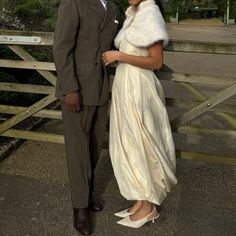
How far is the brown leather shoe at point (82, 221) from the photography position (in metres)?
3.48

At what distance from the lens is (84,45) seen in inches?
125

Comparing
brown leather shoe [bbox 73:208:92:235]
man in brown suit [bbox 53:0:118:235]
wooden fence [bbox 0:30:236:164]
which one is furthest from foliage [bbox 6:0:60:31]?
brown leather shoe [bbox 73:208:92:235]

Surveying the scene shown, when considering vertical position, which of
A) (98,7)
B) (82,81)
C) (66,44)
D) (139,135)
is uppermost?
(98,7)

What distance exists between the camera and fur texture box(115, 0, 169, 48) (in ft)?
10.0

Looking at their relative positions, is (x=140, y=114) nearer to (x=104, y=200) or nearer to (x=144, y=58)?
(x=144, y=58)

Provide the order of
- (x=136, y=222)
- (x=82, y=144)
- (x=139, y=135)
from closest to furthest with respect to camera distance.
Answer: (x=139, y=135), (x=82, y=144), (x=136, y=222)

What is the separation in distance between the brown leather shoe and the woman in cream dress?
0.37 m

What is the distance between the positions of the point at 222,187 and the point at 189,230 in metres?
0.89

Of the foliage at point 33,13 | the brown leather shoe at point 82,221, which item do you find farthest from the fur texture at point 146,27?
the foliage at point 33,13

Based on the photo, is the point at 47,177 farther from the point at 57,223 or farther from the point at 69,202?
the point at 57,223

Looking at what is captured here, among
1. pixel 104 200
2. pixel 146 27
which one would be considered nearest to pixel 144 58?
pixel 146 27

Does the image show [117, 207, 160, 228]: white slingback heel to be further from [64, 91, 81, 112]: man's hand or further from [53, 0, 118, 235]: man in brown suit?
[64, 91, 81, 112]: man's hand

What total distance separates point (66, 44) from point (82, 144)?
787mm

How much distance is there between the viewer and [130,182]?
3398 mm
